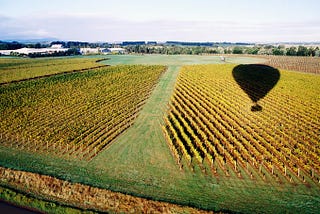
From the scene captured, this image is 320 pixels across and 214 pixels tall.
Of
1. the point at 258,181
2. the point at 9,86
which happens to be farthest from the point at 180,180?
the point at 9,86

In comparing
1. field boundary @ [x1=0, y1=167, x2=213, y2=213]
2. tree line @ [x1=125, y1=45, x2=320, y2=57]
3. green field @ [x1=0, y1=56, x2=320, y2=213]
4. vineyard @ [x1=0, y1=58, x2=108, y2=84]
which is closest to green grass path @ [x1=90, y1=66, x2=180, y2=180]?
green field @ [x1=0, y1=56, x2=320, y2=213]

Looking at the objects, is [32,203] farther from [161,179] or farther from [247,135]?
[247,135]

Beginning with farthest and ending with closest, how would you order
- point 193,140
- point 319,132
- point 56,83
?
1. point 56,83
2. point 319,132
3. point 193,140

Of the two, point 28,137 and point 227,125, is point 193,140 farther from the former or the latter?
point 28,137

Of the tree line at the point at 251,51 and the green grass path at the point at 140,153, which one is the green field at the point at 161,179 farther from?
the tree line at the point at 251,51

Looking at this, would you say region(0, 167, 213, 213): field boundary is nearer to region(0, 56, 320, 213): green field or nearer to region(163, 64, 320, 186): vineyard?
region(0, 56, 320, 213): green field

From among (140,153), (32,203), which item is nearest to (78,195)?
(32,203)
